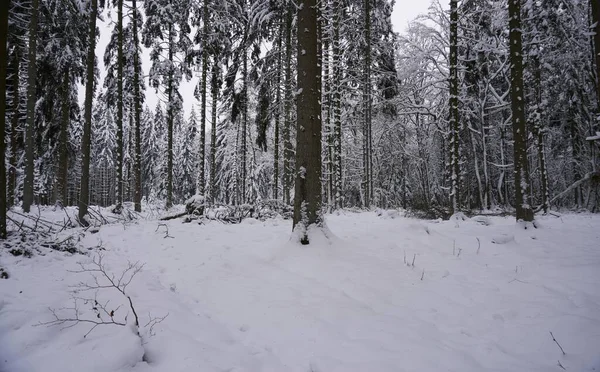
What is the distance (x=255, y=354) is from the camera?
2.49 m

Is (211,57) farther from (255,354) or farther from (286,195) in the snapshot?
(255,354)

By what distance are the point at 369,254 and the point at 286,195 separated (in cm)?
953

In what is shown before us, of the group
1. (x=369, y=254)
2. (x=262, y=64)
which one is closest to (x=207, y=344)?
(x=369, y=254)

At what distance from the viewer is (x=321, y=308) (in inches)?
129

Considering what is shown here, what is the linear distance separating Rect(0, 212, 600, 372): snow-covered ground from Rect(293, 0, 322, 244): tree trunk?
55 cm

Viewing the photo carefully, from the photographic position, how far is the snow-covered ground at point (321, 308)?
231 cm

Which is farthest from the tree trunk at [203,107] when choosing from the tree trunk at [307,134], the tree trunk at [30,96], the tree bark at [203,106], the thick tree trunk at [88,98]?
the tree trunk at [307,134]

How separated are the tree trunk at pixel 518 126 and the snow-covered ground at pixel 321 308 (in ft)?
5.50

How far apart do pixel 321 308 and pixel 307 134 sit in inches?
129

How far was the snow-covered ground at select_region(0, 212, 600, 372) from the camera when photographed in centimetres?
231

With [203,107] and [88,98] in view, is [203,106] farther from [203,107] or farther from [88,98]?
[88,98]

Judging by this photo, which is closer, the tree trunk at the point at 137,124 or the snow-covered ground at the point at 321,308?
the snow-covered ground at the point at 321,308

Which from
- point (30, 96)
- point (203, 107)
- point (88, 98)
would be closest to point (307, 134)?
point (88, 98)

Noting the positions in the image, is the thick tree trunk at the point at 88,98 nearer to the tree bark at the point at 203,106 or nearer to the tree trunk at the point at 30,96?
the tree trunk at the point at 30,96
